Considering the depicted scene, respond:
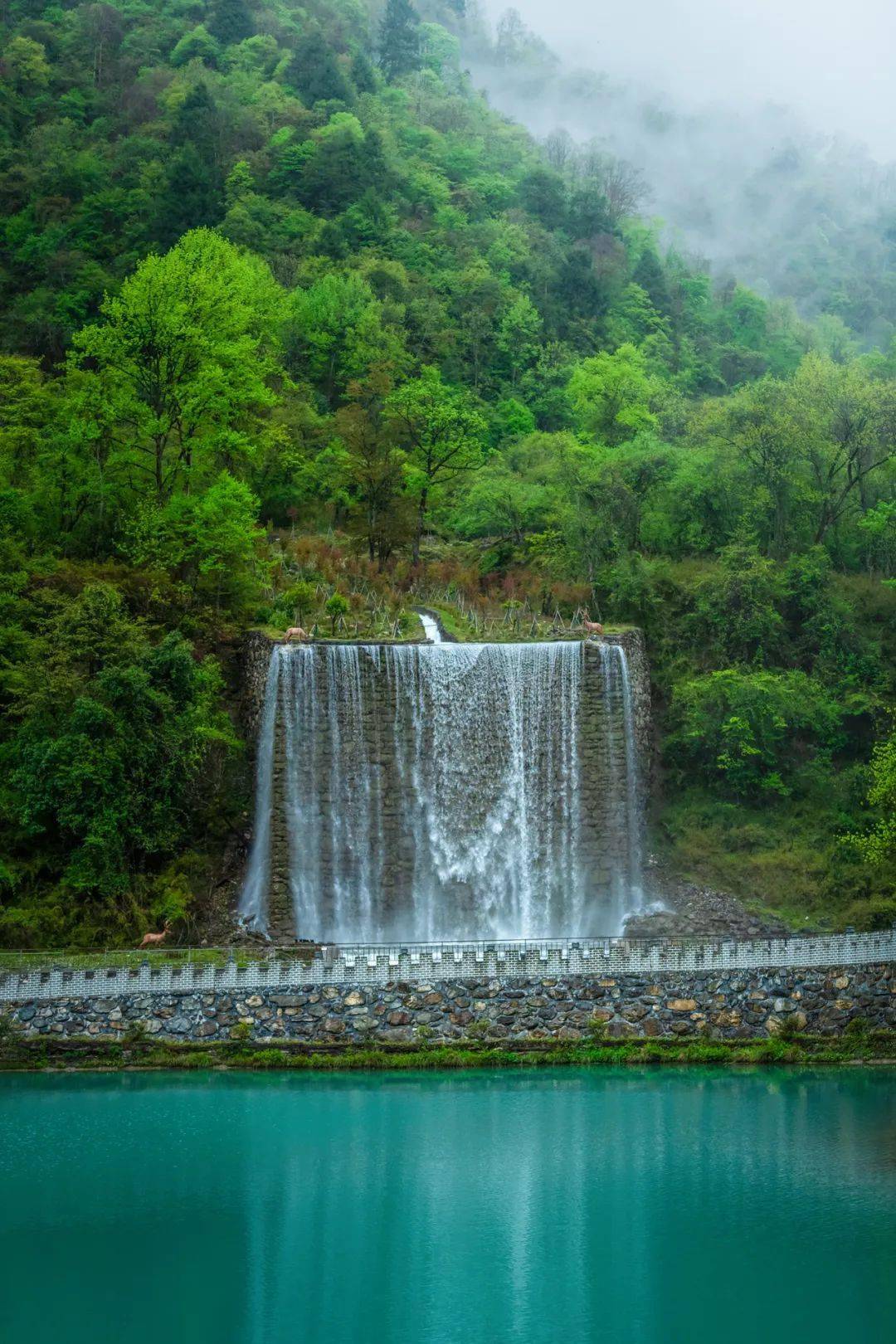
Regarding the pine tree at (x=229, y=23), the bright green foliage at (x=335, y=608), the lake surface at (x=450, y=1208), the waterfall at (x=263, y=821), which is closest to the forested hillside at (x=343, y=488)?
the bright green foliage at (x=335, y=608)

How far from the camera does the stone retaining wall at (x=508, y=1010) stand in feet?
111

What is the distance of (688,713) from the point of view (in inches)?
1827

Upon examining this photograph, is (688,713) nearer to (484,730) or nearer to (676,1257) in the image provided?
(484,730)

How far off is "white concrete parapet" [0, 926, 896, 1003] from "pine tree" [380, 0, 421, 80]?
8048cm

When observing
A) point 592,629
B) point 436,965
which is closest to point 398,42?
point 592,629

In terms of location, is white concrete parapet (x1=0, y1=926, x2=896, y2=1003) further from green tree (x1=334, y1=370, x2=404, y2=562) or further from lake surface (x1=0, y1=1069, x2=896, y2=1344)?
green tree (x1=334, y1=370, x2=404, y2=562)

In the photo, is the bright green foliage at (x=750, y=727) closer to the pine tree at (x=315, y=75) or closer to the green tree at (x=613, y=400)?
the green tree at (x=613, y=400)

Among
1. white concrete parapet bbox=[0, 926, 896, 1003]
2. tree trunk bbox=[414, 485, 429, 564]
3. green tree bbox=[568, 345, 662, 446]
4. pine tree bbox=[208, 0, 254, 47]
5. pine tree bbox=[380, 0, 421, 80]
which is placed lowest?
white concrete parapet bbox=[0, 926, 896, 1003]

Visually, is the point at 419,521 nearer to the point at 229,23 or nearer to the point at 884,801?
the point at 884,801

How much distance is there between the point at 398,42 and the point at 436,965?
8423cm

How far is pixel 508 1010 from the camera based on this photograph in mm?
34688

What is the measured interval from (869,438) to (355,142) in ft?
114

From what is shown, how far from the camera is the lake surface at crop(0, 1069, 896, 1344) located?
21.3 m

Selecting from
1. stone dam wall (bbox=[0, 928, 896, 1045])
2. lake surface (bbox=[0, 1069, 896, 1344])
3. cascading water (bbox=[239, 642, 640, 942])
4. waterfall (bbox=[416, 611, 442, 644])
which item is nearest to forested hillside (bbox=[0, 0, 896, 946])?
waterfall (bbox=[416, 611, 442, 644])
